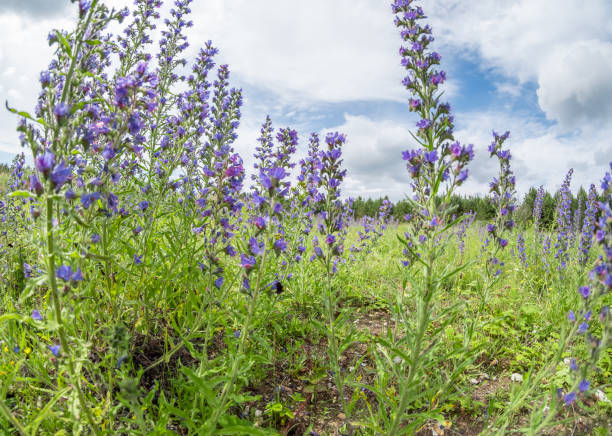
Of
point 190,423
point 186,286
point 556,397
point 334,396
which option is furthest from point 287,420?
point 556,397

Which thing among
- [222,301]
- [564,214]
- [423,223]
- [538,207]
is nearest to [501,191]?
[423,223]

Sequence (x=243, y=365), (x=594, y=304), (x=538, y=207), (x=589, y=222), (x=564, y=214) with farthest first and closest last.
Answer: (x=538, y=207) < (x=564, y=214) < (x=589, y=222) < (x=243, y=365) < (x=594, y=304)

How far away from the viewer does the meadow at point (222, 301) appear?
1977 mm

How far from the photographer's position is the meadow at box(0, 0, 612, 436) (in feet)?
6.48

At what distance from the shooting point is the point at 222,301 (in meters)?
2.88

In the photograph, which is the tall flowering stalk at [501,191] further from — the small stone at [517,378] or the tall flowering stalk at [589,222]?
the tall flowering stalk at [589,222]

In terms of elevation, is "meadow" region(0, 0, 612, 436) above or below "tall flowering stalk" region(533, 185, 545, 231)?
below

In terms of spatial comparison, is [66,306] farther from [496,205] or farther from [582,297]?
[496,205]

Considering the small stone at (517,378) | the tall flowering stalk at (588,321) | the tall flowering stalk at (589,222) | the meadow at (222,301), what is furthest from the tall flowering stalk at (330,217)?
the tall flowering stalk at (589,222)

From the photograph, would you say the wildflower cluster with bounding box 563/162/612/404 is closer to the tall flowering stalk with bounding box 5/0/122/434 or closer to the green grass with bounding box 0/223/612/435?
the green grass with bounding box 0/223/612/435

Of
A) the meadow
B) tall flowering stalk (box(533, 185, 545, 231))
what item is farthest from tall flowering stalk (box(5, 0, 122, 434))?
tall flowering stalk (box(533, 185, 545, 231))

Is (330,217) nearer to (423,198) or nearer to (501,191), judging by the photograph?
(423,198)

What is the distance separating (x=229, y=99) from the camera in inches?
176

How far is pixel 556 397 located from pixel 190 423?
83.4 inches
